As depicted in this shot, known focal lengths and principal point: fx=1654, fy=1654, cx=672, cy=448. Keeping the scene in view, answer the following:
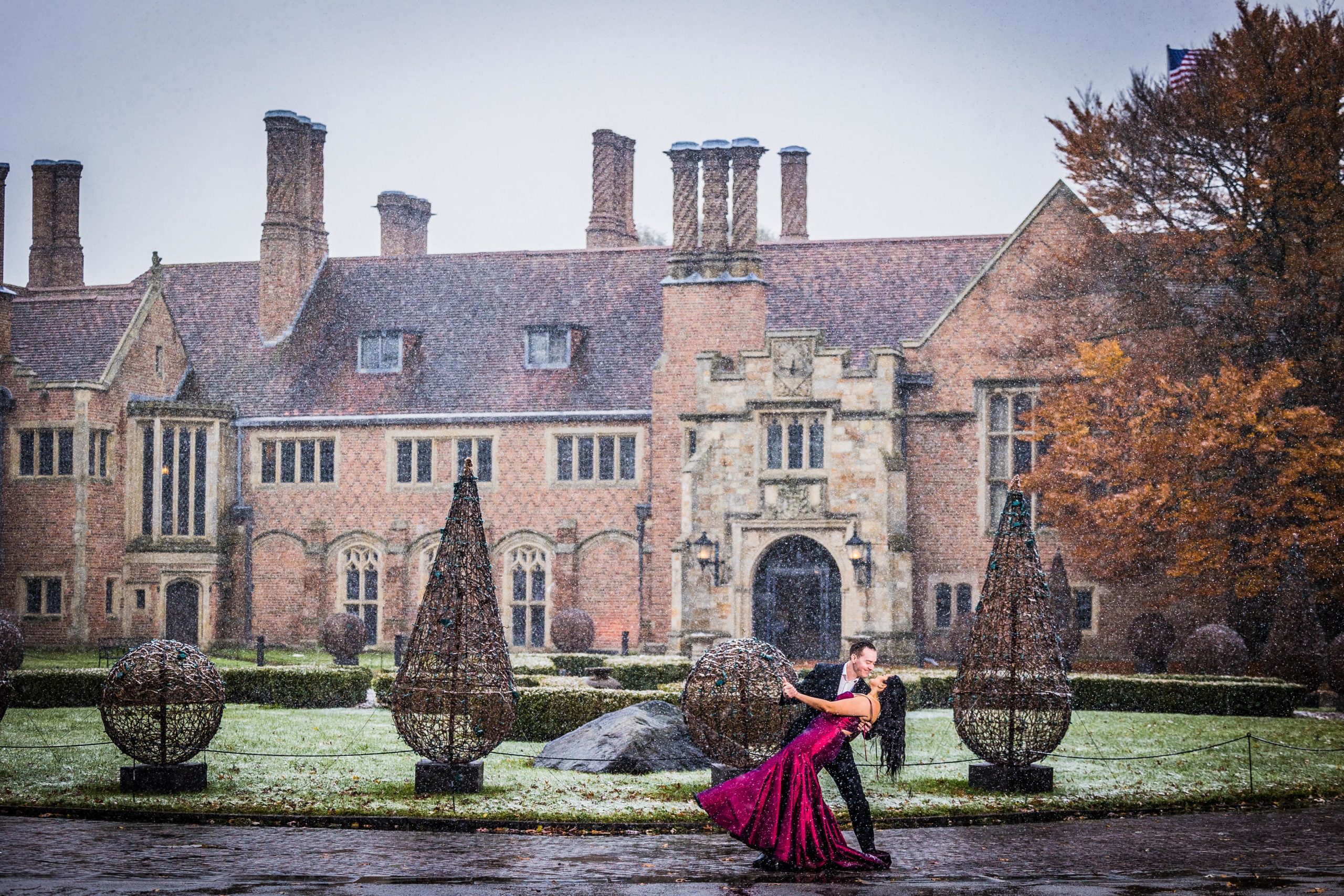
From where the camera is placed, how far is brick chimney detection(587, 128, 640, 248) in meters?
44.6

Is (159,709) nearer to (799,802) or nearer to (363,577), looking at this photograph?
(799,802)

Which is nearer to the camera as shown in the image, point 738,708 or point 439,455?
point 738,708

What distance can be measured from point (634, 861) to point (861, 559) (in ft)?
67.0

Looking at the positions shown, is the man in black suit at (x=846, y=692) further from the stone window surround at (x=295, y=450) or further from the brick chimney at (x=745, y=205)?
the stone window surround at (x=295, y=450)

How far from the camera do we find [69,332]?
126ft

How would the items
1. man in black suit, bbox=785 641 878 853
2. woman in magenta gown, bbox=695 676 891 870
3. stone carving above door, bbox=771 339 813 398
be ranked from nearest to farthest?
woman in magenta gown, bbox=695 676 891 870 → man in black suit, bbox=785 641 878 853 → stone carving above door, bbox=771 339 813 398

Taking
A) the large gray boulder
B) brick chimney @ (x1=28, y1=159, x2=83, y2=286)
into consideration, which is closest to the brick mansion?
brick chimney @ (x1=28, y1=159, x2=83, y2=286)

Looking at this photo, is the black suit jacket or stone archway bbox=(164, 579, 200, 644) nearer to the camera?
the black suit jacket

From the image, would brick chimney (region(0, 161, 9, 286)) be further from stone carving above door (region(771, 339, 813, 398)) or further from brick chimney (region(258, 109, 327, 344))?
stone carving above door (region(771, 339, 813, 398))

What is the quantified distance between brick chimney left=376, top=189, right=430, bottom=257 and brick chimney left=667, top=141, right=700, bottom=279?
38.3 feet

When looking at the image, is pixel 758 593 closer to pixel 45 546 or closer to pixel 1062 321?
pixel 1062 321

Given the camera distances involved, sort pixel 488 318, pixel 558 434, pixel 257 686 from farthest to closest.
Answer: pixel 488 318, pixel 558 434, pixel 257 686

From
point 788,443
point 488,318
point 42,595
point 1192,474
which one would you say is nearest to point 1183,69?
point 1192,474

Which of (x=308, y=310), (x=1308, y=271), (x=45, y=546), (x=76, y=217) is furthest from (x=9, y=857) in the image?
(x=76, y=217)
